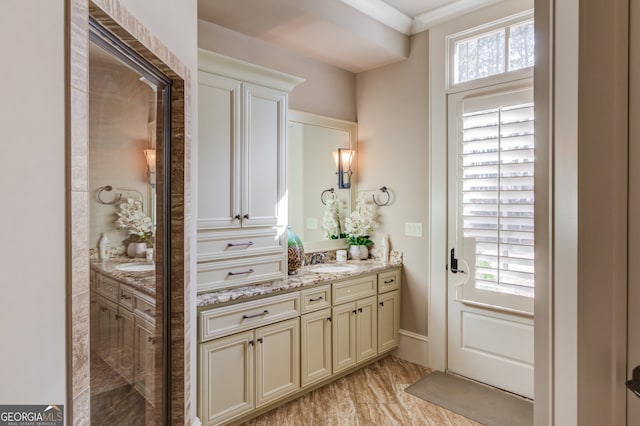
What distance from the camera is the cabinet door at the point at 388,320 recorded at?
10.7 feet

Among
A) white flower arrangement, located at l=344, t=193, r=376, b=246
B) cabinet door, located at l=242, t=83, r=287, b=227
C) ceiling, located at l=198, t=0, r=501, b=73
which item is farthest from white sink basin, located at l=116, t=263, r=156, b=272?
→ white flower arrangement, located at l=344, t=193, r=376, b=246

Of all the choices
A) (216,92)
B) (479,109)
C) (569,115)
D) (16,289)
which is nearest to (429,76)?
(479,109)

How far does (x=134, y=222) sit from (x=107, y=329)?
1.32ft

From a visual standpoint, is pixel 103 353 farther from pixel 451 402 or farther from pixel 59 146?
pixel 451 402

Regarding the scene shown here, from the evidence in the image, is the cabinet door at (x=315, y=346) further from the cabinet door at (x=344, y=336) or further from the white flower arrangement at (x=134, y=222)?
the white flower arrangement at (x=134, y=222)

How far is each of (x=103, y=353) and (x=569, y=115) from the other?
1.60 m

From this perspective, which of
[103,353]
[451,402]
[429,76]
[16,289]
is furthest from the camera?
[429,76]

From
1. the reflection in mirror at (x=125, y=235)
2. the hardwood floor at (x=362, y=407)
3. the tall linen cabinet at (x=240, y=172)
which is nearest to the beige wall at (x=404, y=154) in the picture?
the hardwood floor at (x=362, y=407)

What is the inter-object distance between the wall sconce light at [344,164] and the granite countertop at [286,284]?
2.59 ft

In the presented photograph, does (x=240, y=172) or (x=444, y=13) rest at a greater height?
(x=444, y=13)

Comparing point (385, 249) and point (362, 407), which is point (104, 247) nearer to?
point (362, 407)

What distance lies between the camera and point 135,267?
146cm

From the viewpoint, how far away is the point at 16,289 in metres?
0.76

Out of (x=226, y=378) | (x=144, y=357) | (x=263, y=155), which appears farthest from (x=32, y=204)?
(x=263, y=155)
